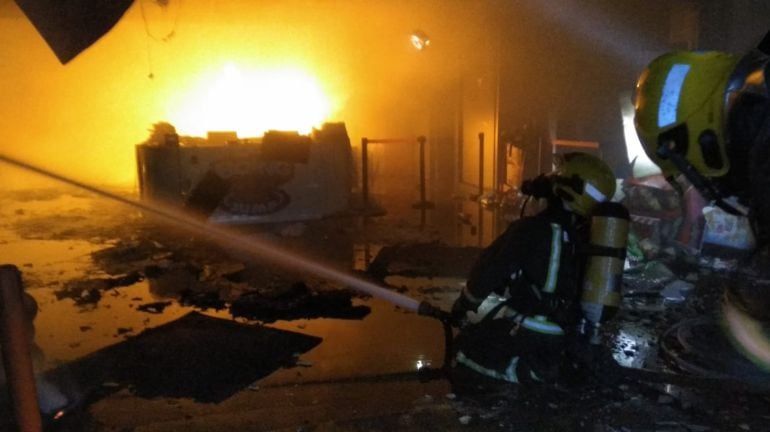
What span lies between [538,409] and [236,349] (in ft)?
7.27

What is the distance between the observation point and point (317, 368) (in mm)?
4137

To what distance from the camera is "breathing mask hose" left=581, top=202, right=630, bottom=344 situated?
3146mm

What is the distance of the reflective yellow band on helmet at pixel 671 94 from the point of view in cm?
275

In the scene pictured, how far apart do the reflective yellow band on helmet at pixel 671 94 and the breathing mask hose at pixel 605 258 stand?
0.54 metres

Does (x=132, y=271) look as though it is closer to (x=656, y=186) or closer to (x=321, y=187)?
(x=321, y=187)

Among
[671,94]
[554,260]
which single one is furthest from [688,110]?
[554,260]

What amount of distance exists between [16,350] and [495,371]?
2527 mm

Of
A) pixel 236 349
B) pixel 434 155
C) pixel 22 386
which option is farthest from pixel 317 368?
pixel 434 155

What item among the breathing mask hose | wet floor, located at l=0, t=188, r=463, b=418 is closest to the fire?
wet floor, located at l=0, t=188, r=463, b=418

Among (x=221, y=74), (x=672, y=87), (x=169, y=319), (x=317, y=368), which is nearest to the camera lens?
(x=672, y=87)

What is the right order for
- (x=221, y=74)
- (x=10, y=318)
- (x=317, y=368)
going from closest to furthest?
(x=10, y=318)
(x=317, y=368)
(x=221, y=74)

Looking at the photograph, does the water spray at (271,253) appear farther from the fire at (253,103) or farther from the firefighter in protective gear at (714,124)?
the fire at (253,103)

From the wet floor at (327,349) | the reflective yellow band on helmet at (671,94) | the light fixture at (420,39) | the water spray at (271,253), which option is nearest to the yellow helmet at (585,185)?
the reflective yellow band on helmet at (671,94)

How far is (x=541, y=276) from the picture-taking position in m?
3.27
